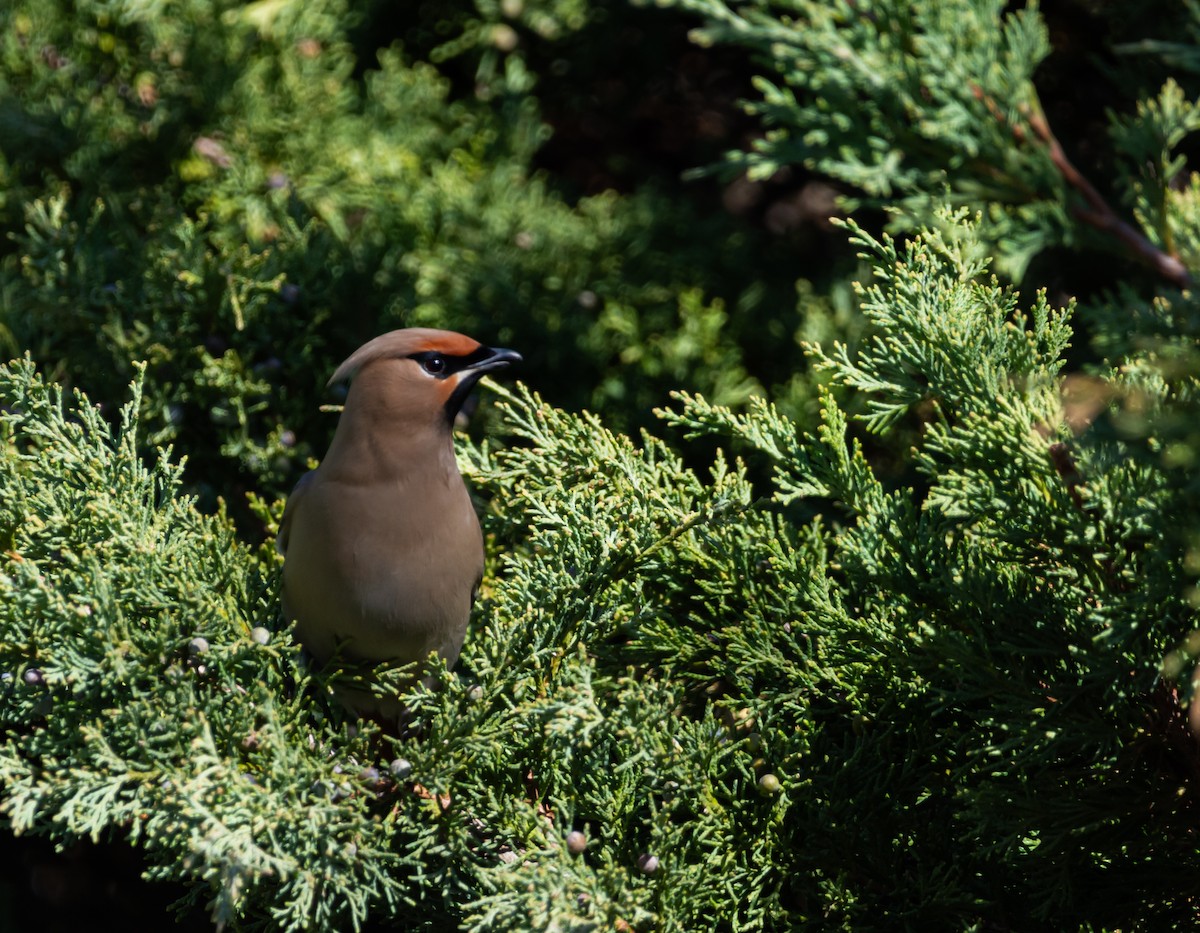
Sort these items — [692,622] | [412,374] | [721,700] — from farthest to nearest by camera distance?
[412,374], [692,622], [721,700]

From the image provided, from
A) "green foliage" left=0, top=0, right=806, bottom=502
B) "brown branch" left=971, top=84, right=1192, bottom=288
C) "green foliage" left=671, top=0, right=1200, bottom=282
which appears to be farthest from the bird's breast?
"brown branch" left=971, top=84, right=1192, bottom=288

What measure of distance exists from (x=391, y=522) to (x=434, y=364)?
0.85ft

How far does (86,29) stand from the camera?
3002 mm

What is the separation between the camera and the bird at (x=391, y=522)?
6.35ft

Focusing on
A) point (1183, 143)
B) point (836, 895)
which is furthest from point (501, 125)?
point (836, 895)

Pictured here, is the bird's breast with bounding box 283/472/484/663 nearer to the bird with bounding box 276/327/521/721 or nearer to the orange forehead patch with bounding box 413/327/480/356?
the bird with bounding box 276/327/521/721

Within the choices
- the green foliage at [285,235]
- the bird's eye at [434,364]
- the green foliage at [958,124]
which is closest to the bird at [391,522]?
the bird's eye at [434,364]

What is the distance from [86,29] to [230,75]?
40cm

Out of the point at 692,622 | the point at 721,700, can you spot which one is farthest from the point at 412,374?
the point at 721,700

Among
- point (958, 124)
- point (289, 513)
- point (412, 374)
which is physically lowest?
point (289, 513)

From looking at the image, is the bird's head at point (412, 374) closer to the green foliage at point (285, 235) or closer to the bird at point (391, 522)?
the bird at point (391, 522)

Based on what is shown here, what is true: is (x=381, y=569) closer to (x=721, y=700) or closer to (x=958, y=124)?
(x=721, y=700)

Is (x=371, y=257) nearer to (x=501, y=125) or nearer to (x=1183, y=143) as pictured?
(x=501, y=125)

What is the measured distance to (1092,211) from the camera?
2.53 m
